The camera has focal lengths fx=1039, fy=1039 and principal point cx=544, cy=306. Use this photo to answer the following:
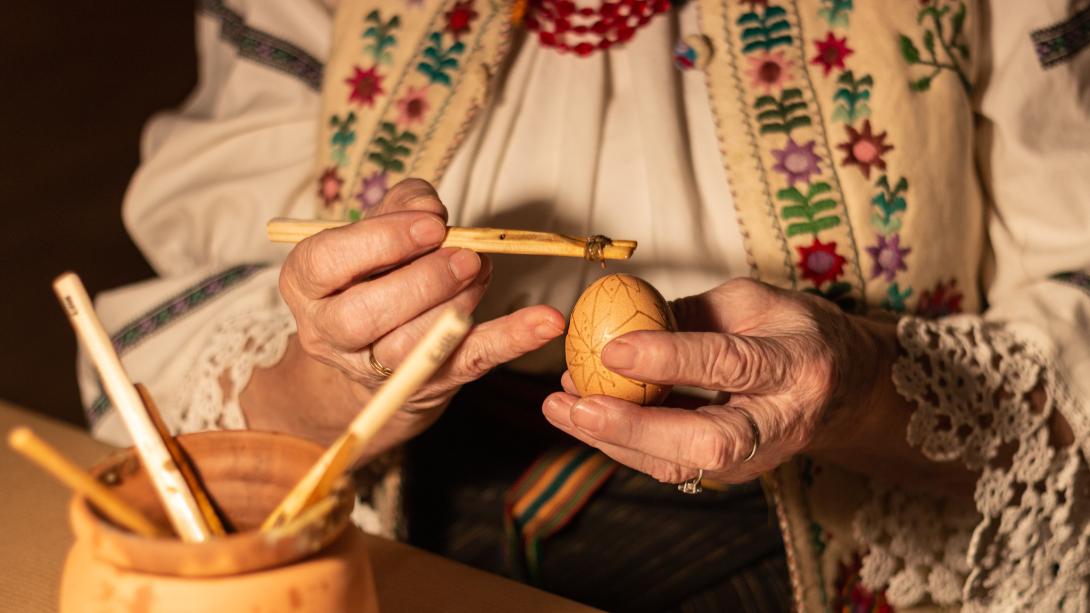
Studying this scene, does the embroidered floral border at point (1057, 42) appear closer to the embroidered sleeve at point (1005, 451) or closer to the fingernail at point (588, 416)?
the embroidered sleeve at point (1005, 451)

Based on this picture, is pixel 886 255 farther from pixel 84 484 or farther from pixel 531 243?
pixel 84 484

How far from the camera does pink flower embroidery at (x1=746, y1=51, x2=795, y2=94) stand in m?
1.03

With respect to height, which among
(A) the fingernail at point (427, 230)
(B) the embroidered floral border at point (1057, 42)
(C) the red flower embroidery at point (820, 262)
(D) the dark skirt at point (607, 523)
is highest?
(B) the embroidered floral border at point (1057, 42)

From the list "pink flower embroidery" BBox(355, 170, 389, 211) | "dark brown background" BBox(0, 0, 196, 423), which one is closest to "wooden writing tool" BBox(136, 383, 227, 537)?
"pink flower embroidery" BBox(355, 170, 389, 211)

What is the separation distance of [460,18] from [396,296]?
49 centimetres

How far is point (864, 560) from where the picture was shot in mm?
1009

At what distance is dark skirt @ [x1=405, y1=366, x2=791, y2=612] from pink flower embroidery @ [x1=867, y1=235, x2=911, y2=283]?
0.26m

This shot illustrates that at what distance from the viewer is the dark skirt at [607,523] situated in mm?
1093

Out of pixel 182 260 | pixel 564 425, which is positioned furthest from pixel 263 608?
pixel 182 260

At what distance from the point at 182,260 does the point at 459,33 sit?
0.47m

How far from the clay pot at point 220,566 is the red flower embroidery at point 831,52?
72 cm

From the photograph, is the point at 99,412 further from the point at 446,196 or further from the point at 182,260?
the point at 446,196

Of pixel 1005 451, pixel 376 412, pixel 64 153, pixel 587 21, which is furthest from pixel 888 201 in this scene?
pixel 64 153

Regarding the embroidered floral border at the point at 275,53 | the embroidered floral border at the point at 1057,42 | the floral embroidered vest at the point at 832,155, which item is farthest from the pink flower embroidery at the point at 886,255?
the embroidered floral border at the point at 275,53
